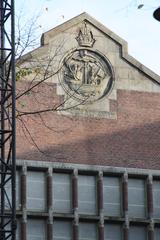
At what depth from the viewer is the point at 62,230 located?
29.4 metres

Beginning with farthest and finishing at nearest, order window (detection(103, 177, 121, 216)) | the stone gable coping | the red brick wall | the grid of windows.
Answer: the stone gable coping, window (detection(103, 177, 121, 216)), the red brick wall, the grid of windows

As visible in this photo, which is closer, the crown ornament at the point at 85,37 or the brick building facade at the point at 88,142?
the brick building facade at the point at 88,142

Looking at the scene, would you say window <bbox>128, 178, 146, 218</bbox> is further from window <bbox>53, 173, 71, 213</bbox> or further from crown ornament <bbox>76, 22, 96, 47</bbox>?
crown ornament <bbox>76, 22, 96, 47</bbox>

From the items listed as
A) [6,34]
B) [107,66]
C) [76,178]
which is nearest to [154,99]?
[107,66]

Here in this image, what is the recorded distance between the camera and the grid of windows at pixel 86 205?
95.2 feet

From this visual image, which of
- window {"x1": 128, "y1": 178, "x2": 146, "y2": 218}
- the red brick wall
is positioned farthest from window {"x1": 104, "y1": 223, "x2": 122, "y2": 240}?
the red brick wall

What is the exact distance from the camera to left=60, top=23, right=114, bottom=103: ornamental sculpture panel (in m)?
30.7

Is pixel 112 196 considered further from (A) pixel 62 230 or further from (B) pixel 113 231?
(A) pixel 62 230

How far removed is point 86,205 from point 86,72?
4386 mm

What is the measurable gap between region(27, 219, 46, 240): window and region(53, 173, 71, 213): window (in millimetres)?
738

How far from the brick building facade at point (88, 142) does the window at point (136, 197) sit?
32 millimetres

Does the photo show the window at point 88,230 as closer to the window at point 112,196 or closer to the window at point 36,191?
the window at point 112,196

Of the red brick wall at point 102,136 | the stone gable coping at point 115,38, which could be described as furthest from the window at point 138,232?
the stone gable coping at point 115,38

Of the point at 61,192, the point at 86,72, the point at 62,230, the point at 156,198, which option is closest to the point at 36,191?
the point at 61,192
